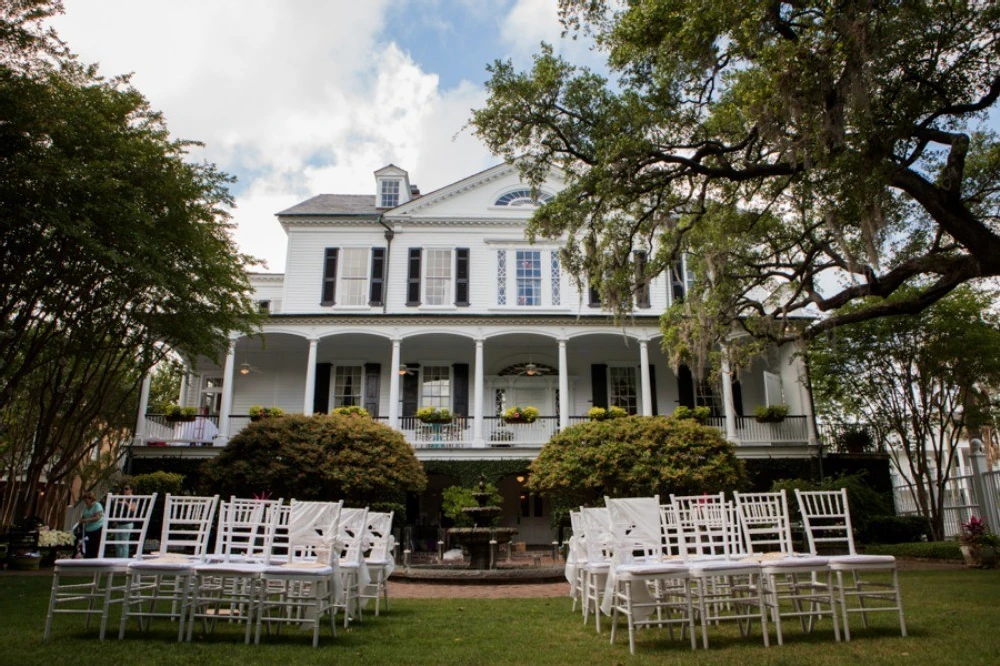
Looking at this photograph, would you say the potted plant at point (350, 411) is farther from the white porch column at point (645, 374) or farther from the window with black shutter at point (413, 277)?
the white porch column at point (645, 374)

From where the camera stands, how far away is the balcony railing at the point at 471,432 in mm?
20109

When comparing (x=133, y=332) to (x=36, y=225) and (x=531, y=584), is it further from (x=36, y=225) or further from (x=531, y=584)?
(x=531, y=584)

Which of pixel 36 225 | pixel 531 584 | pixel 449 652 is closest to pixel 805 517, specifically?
pixel 449 652

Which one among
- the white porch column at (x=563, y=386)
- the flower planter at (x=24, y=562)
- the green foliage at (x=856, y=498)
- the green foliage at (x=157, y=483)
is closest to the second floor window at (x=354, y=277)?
the white porch column at (x=563, y=386)

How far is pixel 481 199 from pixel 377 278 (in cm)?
408

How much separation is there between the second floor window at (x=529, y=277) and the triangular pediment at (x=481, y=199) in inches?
49.9

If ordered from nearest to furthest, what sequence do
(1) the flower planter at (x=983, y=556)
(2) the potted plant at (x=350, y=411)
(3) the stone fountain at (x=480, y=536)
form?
1. (1) the flower planter at (x=983, y=556)
2. (3) the stone fountain at (x=480, y=536)
3. (2) the potted plant at (x=350, y=411)

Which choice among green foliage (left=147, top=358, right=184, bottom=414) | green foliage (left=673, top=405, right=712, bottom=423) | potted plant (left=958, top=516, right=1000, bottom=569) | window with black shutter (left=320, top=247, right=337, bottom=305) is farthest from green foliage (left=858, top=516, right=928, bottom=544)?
green foliage (left=147, top=358, right=184, bottom=414)

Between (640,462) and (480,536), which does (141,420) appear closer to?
(480,536)

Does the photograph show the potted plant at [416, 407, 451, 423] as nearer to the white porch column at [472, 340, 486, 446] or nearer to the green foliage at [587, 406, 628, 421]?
the white porch column at [472, 340, 486, 446]

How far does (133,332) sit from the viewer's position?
16.2 m

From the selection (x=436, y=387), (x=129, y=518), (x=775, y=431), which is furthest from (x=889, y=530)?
(x=129, y=518)

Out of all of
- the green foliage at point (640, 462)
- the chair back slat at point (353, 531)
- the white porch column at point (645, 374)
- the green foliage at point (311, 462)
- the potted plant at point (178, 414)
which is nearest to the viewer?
the chair back slat at point (353, 531)

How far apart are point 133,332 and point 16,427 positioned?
8869 millimetres
